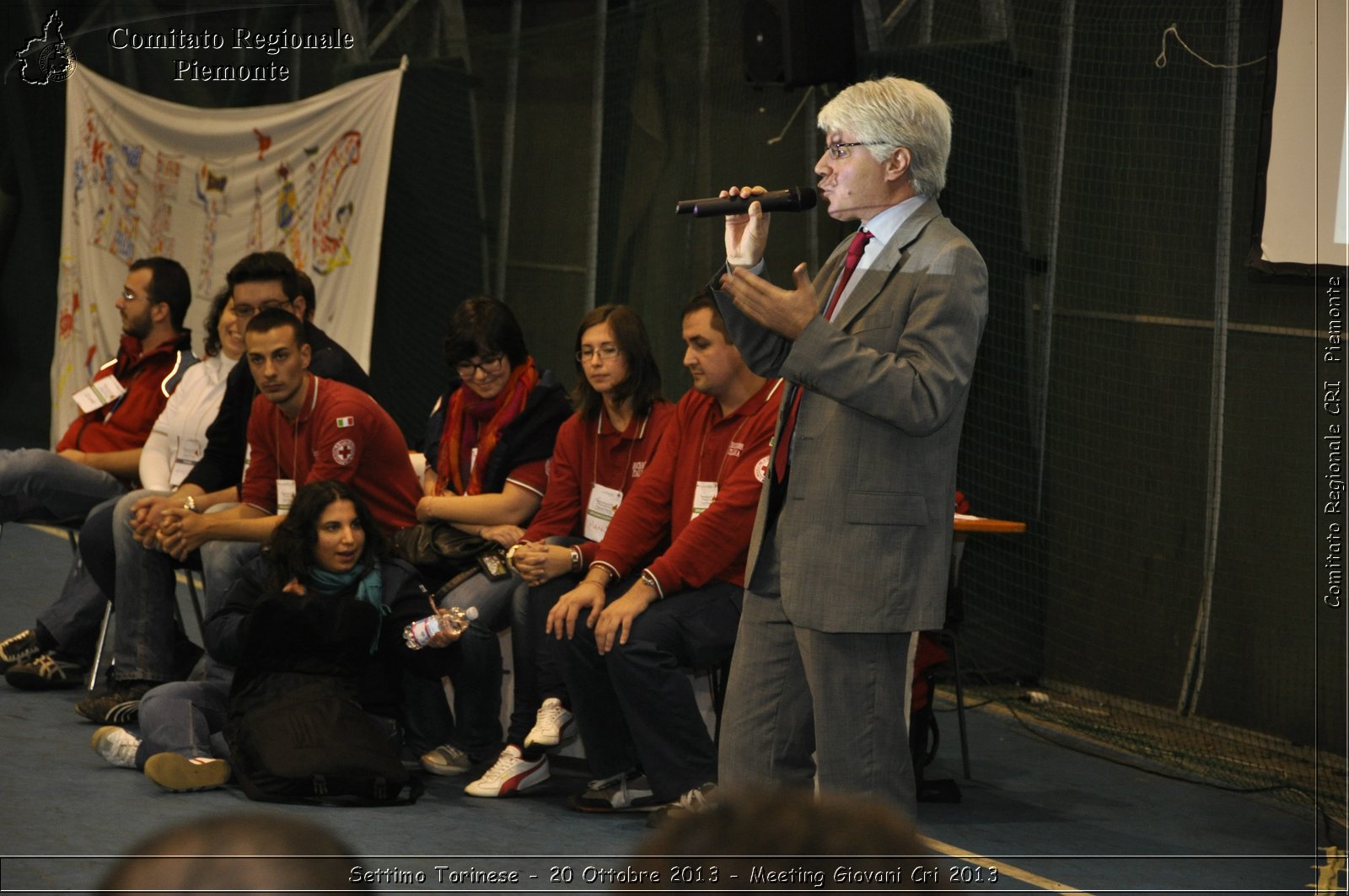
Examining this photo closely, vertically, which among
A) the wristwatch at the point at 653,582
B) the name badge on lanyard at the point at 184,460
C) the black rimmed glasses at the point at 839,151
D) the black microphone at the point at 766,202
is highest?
the black rimmed glasses at the point at 839,151

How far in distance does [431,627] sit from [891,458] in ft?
5.18

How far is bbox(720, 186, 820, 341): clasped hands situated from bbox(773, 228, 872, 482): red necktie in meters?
0.11

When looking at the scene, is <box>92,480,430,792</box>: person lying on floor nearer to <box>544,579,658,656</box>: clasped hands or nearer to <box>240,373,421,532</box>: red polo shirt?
<box>240,373,421,532</box>: red polo shirt

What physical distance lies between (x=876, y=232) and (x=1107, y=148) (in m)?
2.59

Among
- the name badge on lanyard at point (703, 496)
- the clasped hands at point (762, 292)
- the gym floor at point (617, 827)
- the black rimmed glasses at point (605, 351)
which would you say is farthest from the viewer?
the black rimmed glasses at point (605, 351)

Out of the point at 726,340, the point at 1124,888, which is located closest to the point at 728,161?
the point at 726,340

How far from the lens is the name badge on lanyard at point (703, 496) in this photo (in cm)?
338

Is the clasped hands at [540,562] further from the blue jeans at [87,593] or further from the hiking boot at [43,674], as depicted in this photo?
the hiking boot at [43,674]

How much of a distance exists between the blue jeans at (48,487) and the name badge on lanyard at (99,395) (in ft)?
0.79

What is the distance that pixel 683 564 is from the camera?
3.28 metres

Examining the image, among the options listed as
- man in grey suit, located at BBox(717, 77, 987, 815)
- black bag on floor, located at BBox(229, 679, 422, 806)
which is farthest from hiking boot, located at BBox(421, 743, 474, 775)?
man in grey suit, located at BBox(717, 77, 987, 815)

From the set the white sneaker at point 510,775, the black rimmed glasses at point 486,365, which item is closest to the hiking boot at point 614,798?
the white sneaker at point 510,775

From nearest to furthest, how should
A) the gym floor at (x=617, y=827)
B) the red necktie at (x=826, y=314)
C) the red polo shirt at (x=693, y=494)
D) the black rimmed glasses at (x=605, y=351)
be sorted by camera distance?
the red necktie at (x=826, y=314)
the gym floor at (x=617, y=827)
the red polo shirt at (x=693, y=494)
the black rimmed glasses at (x=605, y=351)

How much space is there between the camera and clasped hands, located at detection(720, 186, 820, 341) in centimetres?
206
